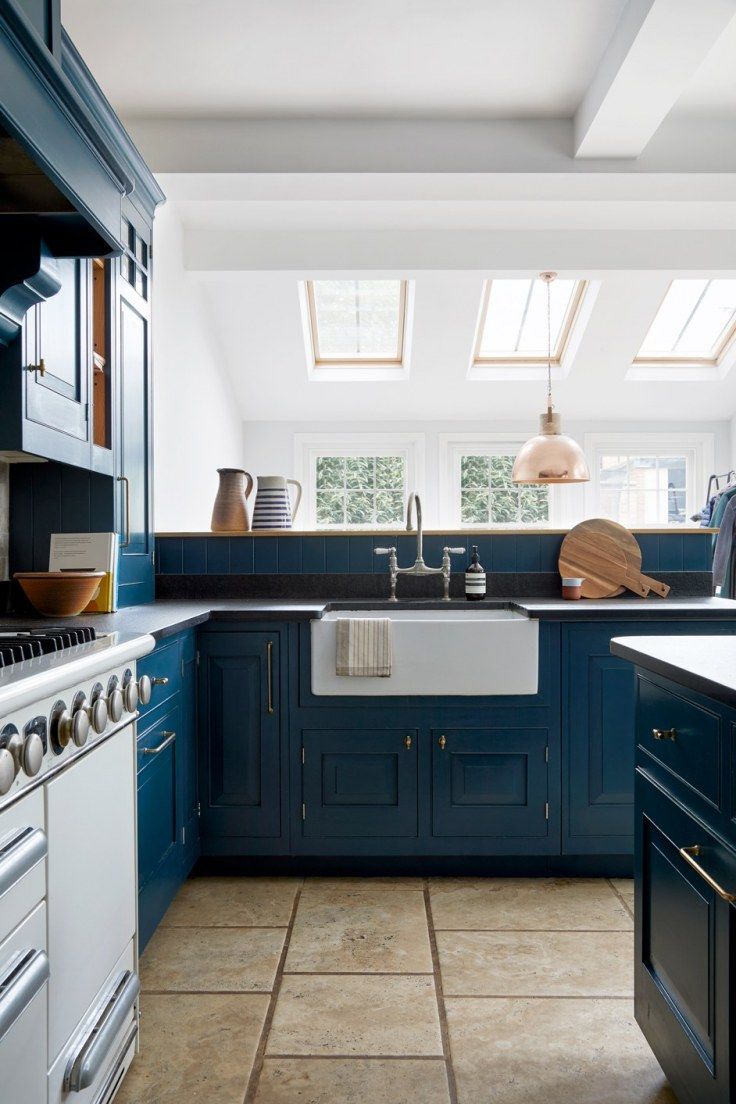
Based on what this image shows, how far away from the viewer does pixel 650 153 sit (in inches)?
136

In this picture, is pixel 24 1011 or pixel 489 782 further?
pixel 489 782

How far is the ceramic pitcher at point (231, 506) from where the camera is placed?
334 cm

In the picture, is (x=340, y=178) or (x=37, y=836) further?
(x=340, y=178)

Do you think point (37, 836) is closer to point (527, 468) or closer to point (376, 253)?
point (527, 468)

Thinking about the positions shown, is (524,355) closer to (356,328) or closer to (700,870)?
(356,328)

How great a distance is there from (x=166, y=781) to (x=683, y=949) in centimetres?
138

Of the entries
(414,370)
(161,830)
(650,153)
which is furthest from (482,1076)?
(414,370)

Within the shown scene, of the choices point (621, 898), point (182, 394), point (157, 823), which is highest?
point (182, 394)

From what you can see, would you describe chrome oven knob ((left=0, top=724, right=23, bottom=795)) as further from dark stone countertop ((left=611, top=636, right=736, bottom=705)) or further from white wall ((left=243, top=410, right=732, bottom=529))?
white wall ((left=243, top=410, right=732, bottom=529))

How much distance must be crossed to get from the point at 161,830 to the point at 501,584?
1.64 m

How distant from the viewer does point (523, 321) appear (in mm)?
5812

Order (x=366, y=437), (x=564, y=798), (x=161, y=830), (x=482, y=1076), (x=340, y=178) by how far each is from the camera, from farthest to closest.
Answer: (x=366, y=437) < (x=340, y=178) < (x=564, y=798) < (x=161, y=830) < (x=482, y=1076)

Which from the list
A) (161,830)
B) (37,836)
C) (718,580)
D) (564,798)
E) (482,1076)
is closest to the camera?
(37,836)

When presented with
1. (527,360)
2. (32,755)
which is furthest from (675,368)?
(32,755)
